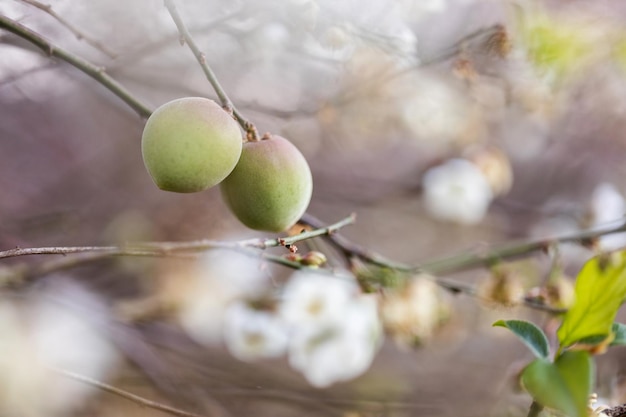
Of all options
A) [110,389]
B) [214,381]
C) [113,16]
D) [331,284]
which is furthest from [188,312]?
[110,389]

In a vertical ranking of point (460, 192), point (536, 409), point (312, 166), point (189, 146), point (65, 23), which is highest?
point (312, 166)

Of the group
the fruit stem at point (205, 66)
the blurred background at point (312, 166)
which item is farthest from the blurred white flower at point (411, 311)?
the fruit stem at point (205, 66)

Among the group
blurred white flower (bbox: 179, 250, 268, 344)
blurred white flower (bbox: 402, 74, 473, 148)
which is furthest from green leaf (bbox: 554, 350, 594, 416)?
blurred white flower (bbox: 402, 74, 473, 148)

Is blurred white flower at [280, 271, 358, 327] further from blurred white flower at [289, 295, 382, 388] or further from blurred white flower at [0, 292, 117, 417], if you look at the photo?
blurred white flower at [0, 292, 117, 417]

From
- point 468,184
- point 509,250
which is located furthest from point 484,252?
point 468,184

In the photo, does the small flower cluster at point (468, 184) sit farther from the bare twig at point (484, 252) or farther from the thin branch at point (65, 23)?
the thin branch at point (65, 23)

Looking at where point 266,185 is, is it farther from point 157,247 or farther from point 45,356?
point 45,356
